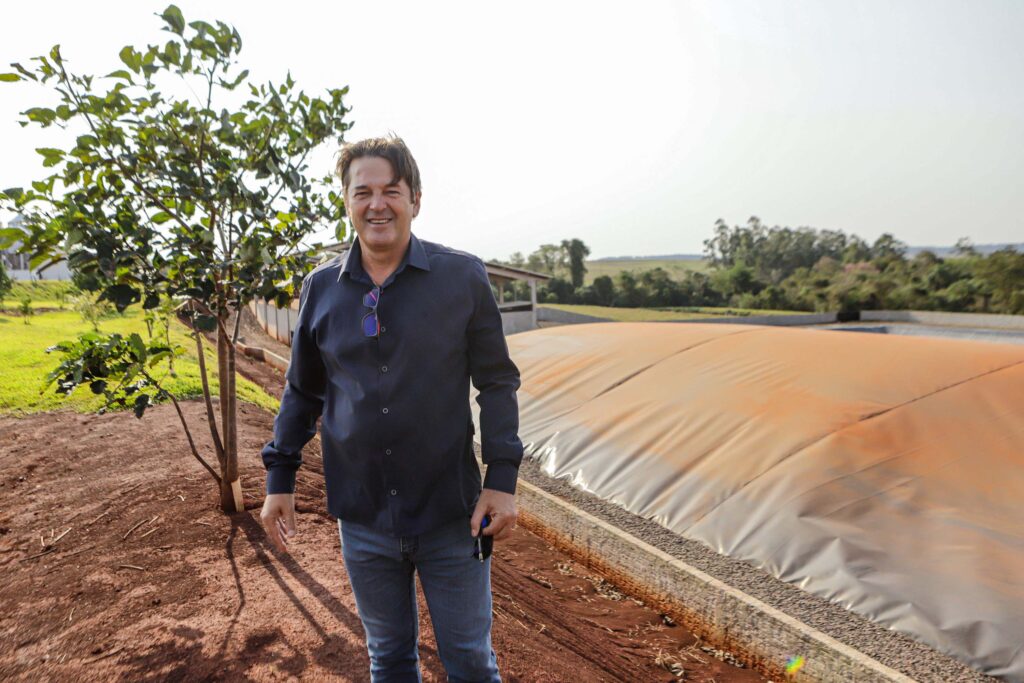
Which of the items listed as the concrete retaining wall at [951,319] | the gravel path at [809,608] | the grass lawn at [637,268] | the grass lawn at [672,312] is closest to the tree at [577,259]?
the grass lawn at [637,268]

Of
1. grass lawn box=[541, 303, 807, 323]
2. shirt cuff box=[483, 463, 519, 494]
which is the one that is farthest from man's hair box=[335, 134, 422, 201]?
grass lawn box=[541, 303, 807, 323]

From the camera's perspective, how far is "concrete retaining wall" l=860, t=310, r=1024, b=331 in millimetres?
28766

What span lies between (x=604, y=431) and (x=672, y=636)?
2.65m

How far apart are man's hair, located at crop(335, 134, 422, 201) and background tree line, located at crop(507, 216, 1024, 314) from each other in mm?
31738

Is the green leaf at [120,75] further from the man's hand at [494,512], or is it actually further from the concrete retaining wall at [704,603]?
the concrete retaining wall at [704,603]

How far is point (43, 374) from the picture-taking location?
28.1 ft

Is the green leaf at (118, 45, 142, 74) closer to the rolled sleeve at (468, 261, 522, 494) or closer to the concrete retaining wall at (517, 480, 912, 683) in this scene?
the rolled sleeve at (468, 261, 522, 494)

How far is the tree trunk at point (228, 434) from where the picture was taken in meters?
3.72

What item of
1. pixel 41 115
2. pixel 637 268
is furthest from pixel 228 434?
pixel 637 268

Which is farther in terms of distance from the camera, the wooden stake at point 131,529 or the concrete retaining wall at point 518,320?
the concrete retaining wall at point 518,320

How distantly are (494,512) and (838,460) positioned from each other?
3.85 meters

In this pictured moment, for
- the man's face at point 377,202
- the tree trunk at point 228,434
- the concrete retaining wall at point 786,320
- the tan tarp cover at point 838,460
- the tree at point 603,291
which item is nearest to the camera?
the man's face at point 377,202

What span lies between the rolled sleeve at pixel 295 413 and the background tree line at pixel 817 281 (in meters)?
31.6

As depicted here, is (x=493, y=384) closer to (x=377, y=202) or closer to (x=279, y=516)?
(x=377, y=202)
